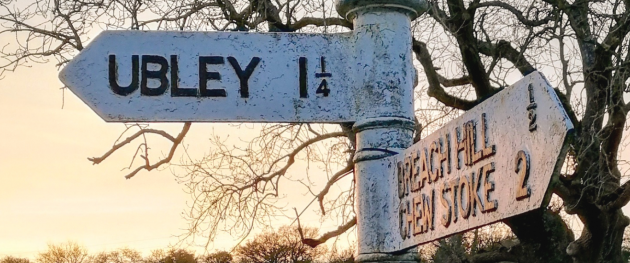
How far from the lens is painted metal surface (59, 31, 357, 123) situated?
60.9 inches

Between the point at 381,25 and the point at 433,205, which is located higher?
the point at 381,25

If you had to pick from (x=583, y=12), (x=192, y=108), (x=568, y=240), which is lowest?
(x=192, y=108)

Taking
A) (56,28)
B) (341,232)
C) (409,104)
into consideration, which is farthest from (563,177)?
(409,104)

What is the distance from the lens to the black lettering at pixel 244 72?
1.57 metres

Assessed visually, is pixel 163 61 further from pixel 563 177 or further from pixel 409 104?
pixel 563 177

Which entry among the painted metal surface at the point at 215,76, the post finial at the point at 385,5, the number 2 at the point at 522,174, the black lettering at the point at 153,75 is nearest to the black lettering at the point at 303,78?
the painted metal surface at the point at 215,76

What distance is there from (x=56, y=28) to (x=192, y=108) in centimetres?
625

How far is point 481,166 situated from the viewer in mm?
1199

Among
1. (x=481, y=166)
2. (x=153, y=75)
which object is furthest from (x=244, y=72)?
(x=481, y=166)

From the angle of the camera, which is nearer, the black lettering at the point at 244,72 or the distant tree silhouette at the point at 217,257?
the black lettering at the point at 244,72

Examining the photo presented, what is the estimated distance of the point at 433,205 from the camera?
1333 mm

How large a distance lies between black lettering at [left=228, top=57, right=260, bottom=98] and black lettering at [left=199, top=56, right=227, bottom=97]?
0.07 feet

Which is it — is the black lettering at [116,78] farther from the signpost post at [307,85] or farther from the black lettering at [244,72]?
the black lettering at [244,72]

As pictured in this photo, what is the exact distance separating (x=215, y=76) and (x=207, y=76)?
0.02 m
